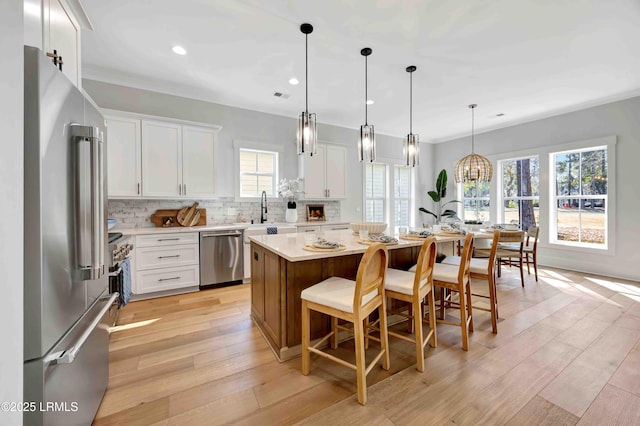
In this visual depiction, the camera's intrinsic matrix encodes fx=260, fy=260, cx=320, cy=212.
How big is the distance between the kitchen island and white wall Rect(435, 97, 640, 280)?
171 inches

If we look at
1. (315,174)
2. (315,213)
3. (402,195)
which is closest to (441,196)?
(402,195)

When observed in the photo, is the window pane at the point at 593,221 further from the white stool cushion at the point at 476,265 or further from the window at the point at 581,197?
the white stool cushion at the point at 476,265

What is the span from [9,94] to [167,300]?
3116mm

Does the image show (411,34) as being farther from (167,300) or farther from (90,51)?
(167,300)

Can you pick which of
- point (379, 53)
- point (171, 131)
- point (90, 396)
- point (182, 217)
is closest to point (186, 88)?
point (171, 131)

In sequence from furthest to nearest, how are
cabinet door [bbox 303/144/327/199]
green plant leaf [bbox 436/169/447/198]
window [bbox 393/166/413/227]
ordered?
window [bbox 393/166/413/227], green plant leaf [bbox 436/169/447/198], cabinet door [bbox 303/144/327/199]

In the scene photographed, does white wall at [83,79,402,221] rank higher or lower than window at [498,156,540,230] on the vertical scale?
higher

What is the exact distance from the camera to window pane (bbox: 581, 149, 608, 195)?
438cm

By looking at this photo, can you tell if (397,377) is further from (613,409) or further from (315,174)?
(315,174)

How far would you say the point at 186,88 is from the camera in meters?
3.88

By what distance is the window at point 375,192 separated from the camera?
238 inches

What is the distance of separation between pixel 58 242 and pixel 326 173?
14.0ft

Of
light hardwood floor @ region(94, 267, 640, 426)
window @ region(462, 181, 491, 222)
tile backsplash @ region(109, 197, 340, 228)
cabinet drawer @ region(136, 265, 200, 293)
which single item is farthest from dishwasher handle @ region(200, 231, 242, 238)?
window @ region(462, 181, 491, 222)

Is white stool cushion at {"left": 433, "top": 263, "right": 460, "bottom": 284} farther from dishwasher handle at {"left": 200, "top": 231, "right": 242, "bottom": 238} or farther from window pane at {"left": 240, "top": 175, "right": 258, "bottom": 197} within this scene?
window pane at {"left": 240, "top": 175, "right": 258, "bottom": 197}
